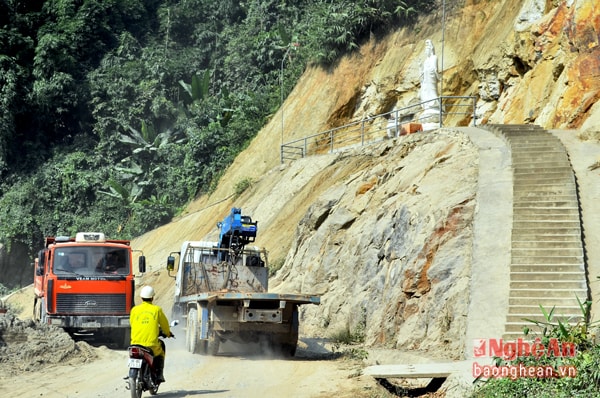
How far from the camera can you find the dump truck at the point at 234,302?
722 inches

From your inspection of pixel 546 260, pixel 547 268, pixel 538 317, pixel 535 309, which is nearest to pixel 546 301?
pixel 535 309

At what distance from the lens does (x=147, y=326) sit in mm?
13672

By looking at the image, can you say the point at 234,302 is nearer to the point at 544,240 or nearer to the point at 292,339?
the point at 292,339

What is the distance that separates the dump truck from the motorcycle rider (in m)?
4.23

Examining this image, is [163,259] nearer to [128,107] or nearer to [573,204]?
[128,107]

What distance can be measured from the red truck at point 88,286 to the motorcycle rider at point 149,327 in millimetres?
8709

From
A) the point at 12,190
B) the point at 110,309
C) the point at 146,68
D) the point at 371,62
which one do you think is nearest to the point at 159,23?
the point at 146,68

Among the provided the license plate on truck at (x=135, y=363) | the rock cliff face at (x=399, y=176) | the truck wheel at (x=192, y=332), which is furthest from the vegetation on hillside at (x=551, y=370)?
the truck wheel at (x=192, y=332)

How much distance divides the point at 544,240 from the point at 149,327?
27.5 ft

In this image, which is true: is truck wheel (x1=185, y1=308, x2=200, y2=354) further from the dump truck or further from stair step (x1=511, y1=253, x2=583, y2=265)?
stair step (x1=511, y1=253, x2=583, y2=265)

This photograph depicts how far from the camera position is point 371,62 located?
41.9m

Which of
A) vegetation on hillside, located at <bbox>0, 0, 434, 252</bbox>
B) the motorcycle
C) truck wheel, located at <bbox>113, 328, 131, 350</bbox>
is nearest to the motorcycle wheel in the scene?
the motorcycle

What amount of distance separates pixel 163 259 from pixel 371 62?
12535 millimetres

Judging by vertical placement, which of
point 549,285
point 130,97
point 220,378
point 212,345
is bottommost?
point 220,378
